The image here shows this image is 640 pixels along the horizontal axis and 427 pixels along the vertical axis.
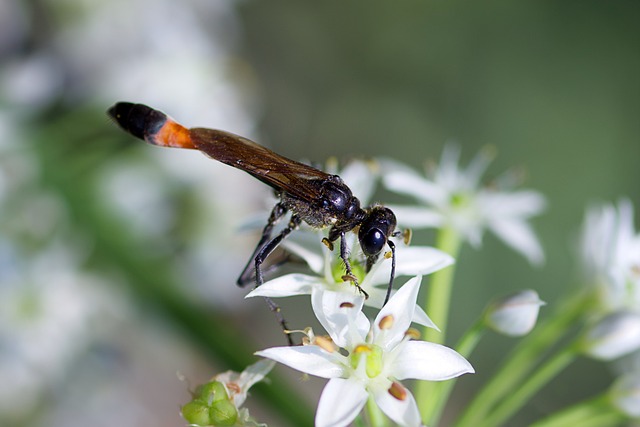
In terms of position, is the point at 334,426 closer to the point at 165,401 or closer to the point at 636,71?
the point at 165,401

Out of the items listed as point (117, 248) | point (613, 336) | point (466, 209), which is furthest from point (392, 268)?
point (117, 248)

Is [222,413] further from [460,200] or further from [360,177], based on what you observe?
[460,200]

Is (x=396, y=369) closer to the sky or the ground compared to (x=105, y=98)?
closer to the ground

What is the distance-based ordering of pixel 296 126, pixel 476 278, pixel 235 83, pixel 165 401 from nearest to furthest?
pixel 235 83
pixel 476 278
pixel 165 401
pixel 296 126

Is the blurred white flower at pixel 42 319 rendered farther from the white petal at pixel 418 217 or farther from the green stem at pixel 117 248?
the white petal at pixel 418 217

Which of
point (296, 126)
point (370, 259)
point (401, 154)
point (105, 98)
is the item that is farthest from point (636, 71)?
point (370, 259)

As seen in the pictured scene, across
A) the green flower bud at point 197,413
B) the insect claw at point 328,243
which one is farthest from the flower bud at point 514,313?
the green flower bud at point 197,413
